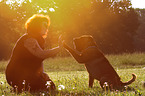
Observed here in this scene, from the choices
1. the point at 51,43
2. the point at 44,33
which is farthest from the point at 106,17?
the point at 44,33

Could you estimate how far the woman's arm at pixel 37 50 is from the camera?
541 centimetres

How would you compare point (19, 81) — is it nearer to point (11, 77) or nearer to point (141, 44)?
point (11, 77)

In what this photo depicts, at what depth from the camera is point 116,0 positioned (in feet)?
131

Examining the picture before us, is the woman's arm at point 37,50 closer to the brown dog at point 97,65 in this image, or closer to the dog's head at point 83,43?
the brown dog at point 97,65

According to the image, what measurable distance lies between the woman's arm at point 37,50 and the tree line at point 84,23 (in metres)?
29.4

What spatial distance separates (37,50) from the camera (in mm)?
5422

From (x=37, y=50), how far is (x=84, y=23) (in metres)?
30.0

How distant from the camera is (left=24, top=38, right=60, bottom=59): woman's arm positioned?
5410mm

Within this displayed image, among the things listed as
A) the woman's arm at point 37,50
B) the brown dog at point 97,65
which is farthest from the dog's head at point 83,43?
the woman's arm at point 37,50

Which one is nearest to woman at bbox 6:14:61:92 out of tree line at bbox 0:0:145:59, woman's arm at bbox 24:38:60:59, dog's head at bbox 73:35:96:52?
woman's arm at bbox 24:38:60:59

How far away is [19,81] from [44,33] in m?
1.36

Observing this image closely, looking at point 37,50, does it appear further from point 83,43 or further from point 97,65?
point 97,65

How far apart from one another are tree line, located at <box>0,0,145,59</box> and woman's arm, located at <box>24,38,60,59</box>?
29358 millimetres

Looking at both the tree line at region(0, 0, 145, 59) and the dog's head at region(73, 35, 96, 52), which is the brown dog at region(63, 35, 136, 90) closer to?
the dog's head at region(73, 35, 96, 52)
